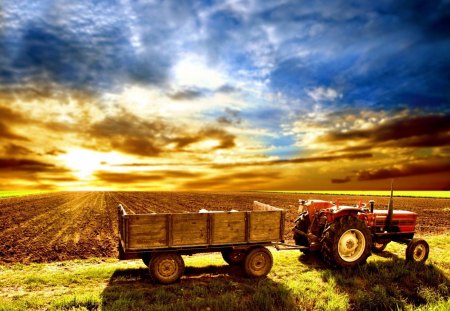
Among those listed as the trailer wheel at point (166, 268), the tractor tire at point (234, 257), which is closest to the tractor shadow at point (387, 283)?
the tractor tire at point (234, 257)

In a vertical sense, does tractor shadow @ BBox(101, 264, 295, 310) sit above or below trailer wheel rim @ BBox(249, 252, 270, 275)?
below

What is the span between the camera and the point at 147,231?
8203mm

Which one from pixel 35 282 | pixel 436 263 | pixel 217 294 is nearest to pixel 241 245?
pixel 217 294

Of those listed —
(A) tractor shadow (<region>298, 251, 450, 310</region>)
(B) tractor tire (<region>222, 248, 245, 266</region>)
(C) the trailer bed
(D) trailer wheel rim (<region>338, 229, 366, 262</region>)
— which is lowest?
(A) tractor shadow (<region>298, 251, 450, 310</region>)

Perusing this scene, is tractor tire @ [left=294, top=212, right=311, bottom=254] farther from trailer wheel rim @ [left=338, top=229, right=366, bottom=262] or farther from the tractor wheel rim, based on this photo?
the tractor wheel rim

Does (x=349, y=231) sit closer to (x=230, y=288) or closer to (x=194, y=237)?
(x=230, y=288)

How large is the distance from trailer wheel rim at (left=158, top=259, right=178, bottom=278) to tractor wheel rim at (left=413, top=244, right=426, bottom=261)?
24.8 feet

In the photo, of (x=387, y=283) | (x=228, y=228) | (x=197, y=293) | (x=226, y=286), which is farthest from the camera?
(x=387, y=283)

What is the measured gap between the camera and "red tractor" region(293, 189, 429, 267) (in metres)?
9.63

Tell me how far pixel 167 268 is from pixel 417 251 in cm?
789

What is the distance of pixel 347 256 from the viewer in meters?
10.0

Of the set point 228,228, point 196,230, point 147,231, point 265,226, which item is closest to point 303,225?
point 265,226

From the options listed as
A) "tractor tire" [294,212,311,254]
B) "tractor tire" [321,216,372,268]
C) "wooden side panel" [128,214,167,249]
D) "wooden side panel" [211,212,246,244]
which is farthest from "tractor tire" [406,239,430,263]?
"wooden side panel" [128,214,167,249]

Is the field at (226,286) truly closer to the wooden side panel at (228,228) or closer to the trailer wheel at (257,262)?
the trailer wheel at (257,262)
